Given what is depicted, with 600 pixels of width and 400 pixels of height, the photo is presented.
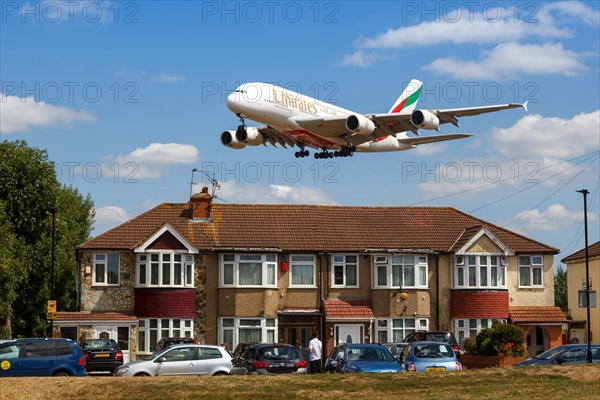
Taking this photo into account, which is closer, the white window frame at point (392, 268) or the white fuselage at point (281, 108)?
the white fuselage at point (281, 108)

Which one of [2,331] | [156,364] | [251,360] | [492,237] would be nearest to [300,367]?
[251,360]

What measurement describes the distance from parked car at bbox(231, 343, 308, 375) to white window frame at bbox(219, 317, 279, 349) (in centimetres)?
2195

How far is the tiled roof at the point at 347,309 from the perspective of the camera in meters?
54.9

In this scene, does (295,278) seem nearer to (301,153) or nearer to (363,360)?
(301,153)

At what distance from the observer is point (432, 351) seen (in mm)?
33250

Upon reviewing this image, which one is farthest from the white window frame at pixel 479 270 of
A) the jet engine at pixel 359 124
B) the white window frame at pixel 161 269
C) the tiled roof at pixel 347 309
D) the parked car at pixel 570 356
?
the parked car at pixel 570 356

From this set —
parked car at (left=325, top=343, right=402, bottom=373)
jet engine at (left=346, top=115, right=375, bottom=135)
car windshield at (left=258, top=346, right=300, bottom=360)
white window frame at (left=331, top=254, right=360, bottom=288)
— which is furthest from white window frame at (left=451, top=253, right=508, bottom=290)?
car windshield at (left=258, top=346, right=300, bottom=360)

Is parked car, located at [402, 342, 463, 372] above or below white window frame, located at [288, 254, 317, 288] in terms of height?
below

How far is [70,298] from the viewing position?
274ft

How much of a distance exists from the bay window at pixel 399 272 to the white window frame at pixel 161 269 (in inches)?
412

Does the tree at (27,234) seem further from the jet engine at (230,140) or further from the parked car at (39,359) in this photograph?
the parked car at (39,359)

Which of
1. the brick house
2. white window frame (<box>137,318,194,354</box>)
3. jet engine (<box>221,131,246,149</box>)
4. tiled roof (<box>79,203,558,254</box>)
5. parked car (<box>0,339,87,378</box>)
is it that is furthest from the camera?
tiled roof (<box>79,203,558,254</box>)

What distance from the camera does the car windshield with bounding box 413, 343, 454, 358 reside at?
33094 mm

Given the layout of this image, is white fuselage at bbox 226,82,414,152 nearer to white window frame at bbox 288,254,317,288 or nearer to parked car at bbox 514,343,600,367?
white window frame at bbox 288,254,317,288
